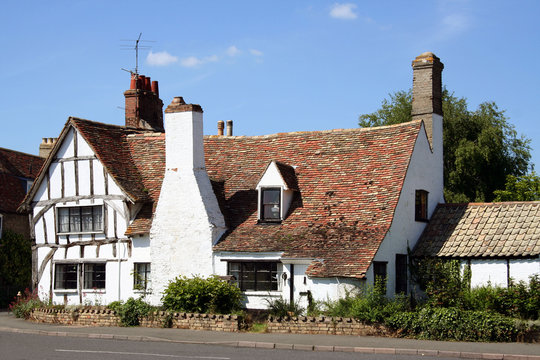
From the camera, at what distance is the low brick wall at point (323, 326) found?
20219 mm

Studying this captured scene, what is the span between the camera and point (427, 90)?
90.0 ft

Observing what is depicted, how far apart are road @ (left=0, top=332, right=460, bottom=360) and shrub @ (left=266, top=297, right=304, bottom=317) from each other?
4.93 m

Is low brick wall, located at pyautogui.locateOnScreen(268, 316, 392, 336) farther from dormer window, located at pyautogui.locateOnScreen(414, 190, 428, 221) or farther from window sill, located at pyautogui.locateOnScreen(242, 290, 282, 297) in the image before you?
dormer window, located at pyautogui.locateOnScreen(414, 190, 428, 221)

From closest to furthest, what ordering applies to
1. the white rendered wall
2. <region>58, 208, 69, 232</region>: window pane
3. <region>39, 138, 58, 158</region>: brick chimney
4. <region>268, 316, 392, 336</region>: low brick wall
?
1. <region>268, 316, 392, 336</region>: low brick wall
2. the white rendered wall
3. <region>58, 208, 69, 232</region>: window pane
4. <region>39, 138, 58, 158</region>: brick chimney

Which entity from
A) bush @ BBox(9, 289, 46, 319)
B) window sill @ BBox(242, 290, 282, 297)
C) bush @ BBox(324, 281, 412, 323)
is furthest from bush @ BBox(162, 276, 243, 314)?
bush @ BBox(9, 289, 46, 319)

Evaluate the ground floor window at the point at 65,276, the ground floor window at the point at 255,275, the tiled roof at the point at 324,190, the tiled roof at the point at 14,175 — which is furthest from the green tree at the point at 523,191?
the tiled roof at the point at 14,175

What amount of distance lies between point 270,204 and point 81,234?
25.2 ft

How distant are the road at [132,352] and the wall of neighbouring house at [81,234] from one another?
24.1ft

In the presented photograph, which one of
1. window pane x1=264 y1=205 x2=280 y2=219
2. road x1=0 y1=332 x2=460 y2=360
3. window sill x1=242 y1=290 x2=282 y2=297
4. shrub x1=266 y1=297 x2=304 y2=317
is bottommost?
road x1=0 y1=332 x2=460 y2=360

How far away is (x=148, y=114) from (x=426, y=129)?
12.7m

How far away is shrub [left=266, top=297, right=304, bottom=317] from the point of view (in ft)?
75.7

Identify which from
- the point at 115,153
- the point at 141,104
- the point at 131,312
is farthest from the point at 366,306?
the point at 141,104

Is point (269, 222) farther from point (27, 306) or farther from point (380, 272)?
point (27, 306)

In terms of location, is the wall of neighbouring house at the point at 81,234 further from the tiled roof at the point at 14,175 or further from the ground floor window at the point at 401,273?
the ground floor window at the point at 401,273
